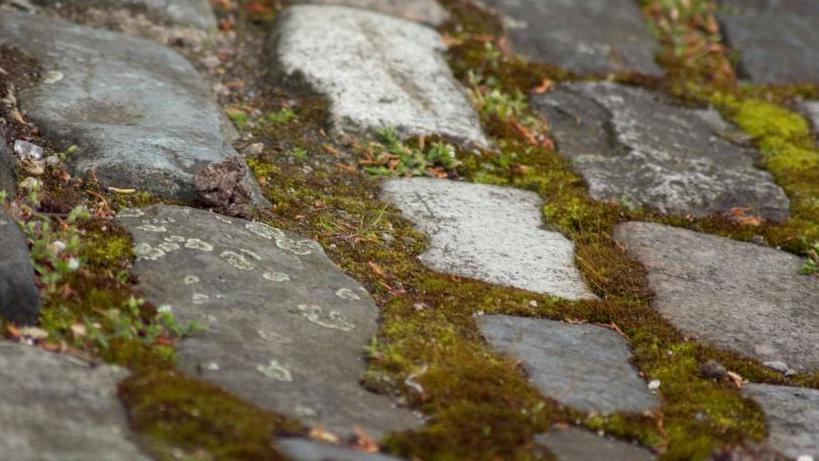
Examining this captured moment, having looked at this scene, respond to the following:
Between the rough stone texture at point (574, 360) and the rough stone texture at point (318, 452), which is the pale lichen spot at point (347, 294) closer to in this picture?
the rough stone texture at point (574, 360)

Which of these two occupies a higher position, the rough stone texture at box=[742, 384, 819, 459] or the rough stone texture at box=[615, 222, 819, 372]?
the rough stone texture at box=[742, 384, 819, 459]

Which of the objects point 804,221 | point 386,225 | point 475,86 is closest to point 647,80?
point 475,86

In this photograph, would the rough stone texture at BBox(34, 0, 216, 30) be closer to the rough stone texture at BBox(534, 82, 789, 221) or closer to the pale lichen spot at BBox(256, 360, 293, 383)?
the rough stone texture at BBox(534, 82, 789, 221)

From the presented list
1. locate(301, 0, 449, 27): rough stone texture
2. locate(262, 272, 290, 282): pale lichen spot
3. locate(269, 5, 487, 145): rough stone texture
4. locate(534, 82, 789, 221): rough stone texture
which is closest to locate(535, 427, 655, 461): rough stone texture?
locate(262, 272, 290, 282): pale lichen spot

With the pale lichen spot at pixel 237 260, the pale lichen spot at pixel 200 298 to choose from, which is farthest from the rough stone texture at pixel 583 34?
the pale lichen spot at pixel 200 298

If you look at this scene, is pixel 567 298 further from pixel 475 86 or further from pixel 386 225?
pixel 475 86

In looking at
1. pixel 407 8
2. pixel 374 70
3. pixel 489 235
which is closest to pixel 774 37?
pixel 407 8

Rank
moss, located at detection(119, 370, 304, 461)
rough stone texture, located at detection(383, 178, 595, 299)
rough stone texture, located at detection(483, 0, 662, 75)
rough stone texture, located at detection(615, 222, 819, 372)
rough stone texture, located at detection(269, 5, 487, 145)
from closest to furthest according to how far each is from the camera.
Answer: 1. moss, located at detection(119, 370, 304, 461)
2. rough stone texture, located at detection(615, 222, 819, 372)
3. rough stone texture, located at detection(383, 178, 595, 299)
4. rough stone texture, located at detection(269, 5, 487, 145)
5. rough stone texture, located at detection(483, 0, 662, 75)
